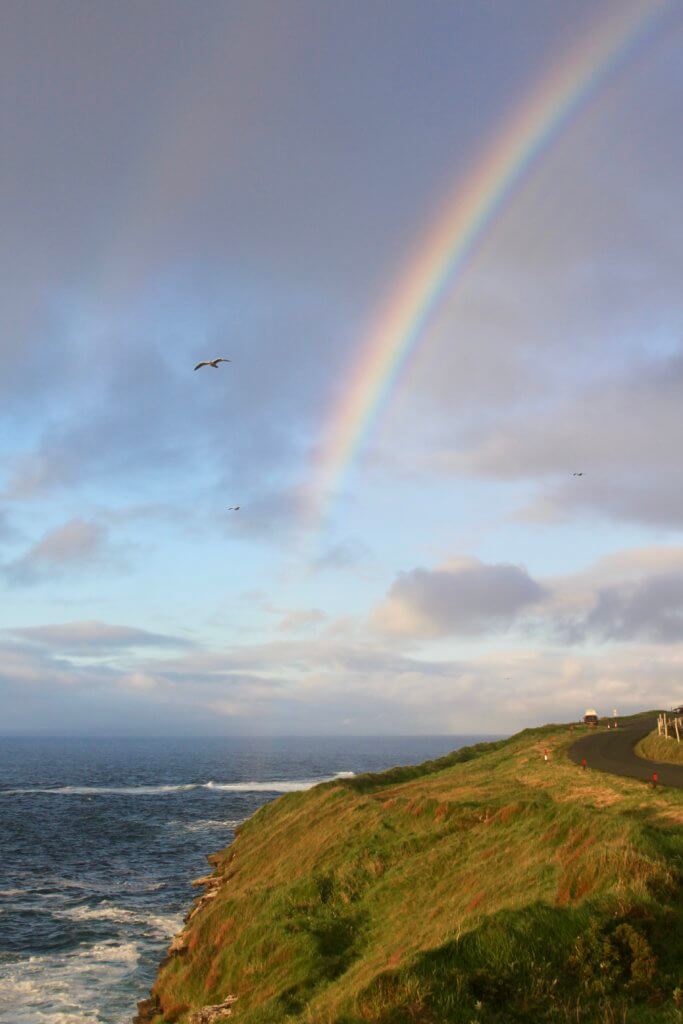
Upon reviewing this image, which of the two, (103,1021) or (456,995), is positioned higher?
(456,995)

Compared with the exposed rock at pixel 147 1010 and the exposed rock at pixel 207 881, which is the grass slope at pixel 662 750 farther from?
the exposed rock at pixel 147 1010

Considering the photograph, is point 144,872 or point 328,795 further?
point 144,872

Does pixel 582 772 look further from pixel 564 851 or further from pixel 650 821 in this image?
pixel 564 851

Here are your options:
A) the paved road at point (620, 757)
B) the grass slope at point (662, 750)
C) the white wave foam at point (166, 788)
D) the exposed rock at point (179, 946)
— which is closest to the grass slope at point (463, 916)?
the exposed rock at point (179, 946)

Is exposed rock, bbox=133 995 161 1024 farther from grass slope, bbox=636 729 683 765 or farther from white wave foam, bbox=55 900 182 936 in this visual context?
grass slope, bbox=636 729 683 765

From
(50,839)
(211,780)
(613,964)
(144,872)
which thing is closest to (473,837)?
(613,964)

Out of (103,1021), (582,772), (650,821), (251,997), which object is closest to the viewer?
(251,997)

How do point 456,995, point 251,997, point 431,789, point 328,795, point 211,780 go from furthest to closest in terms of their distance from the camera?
point 211,780 → point 328,795 → point 431,789 → point 251,997 → point 456,995
